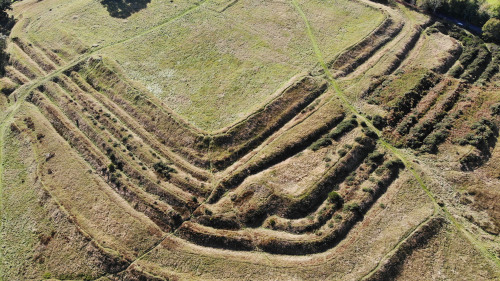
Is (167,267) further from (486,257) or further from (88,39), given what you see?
(88,39)

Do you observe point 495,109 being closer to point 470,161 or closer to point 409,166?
point 470,161

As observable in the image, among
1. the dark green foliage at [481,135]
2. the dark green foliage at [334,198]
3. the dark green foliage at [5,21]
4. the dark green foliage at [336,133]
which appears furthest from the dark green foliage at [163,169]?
the dark green foliage at [5,21]

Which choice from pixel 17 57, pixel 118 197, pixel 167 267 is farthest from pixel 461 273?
pixel 17 57

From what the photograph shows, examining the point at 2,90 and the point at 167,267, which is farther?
the point at 2,90

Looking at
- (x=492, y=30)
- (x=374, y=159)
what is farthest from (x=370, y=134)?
(x=492, y=30)

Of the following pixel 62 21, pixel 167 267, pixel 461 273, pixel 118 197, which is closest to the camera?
pixel 461 273

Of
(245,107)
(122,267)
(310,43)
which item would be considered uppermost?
(310,43)

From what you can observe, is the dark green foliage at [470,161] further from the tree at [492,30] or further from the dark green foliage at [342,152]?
the tree at [492,30]
